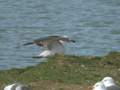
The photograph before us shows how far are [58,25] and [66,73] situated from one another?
11.5 meters

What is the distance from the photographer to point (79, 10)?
25.8 metres

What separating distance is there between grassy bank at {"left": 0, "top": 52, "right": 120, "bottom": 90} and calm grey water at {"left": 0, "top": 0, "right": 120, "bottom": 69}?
346cm

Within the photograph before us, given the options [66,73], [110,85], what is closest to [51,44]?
[66,73]

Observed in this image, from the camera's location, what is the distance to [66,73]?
11.6m

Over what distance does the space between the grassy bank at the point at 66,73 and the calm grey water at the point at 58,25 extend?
346cm

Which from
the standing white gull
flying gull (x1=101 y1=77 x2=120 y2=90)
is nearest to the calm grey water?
the standing white gull

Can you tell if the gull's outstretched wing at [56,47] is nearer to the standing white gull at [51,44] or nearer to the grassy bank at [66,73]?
the standing white gull at [51,44]

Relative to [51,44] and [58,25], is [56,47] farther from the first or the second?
[58,25]

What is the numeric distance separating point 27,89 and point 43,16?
49.3 ft

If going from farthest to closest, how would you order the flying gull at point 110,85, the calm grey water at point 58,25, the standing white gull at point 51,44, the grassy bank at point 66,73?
the calm grey water at point 58,25 → the standing white gull at point 51,44 → the grassy bank at point 66,73 → the flying gull at point 110,85

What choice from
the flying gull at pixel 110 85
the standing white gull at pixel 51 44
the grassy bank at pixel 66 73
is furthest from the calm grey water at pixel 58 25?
the flying gull at pixel 110 85

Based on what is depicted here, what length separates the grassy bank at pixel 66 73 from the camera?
11.0 meters

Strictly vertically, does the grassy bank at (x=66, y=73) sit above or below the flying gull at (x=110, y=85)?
below

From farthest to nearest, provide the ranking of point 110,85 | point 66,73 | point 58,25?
point 58,25 → point 66,73 → point 110,85
